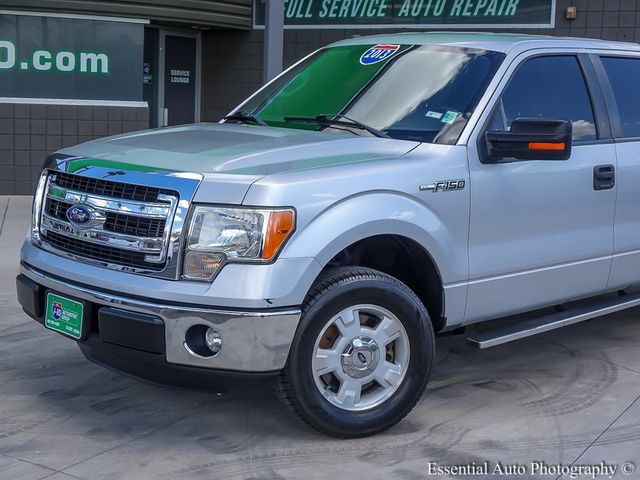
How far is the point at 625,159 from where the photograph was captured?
17.9ft

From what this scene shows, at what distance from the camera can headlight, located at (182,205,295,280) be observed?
3922 mm

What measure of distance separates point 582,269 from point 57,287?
285 cm

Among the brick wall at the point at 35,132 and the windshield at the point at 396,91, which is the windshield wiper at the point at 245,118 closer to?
the windshield at the point at 396,91

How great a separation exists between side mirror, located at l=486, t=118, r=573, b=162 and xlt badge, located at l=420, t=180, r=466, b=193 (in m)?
0.31

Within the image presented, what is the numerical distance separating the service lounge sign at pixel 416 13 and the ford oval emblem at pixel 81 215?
9.98 meters

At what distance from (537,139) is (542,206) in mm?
477

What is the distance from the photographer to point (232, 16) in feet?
45.4

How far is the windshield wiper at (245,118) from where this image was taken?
5.41 m

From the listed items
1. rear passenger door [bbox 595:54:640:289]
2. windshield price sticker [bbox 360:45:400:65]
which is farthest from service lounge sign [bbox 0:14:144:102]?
rear passenger door [bbox 595:54:640:289]

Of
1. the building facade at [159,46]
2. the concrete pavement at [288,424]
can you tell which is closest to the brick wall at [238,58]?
the building facade at [159,46]

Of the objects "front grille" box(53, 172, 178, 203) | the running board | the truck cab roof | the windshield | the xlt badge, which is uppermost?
the truck cab roof

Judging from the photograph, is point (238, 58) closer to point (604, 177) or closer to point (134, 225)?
point (604, 177)

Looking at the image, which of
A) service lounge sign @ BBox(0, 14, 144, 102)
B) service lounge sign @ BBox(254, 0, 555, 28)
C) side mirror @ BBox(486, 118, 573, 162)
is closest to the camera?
side mirror @ BBox(486, 118, 573, 162)

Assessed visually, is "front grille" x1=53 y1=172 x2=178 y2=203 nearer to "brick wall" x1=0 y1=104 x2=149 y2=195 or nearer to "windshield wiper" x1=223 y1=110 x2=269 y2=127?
"windshield wiper" x1=223 y1=110 x2=269 y2=127
